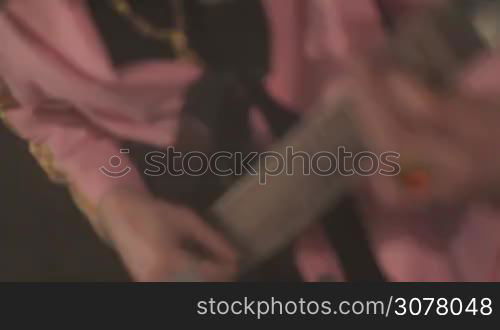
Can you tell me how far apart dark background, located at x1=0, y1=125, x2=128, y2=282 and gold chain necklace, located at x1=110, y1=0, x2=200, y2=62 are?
135 millimetres

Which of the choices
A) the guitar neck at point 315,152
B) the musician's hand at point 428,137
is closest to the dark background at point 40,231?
the guitar neck at point 315,152

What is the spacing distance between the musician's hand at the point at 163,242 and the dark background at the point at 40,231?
0.02 metres

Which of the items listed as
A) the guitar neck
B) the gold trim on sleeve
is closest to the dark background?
the gold trim on sleeve

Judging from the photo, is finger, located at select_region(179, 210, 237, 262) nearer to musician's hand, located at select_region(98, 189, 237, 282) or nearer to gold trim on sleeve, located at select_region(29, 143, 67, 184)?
musician's hand, located at select_region(98, 189, 237, 282)

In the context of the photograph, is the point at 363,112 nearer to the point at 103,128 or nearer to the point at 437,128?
the point at 437,128

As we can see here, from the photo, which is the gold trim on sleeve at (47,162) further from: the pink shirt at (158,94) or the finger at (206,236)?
the finger at (206,236)

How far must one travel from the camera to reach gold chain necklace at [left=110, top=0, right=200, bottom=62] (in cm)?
38

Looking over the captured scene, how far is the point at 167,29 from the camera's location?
0.39 m

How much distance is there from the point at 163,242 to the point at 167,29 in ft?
0.54

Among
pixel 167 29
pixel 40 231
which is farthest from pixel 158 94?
pixel 40 231

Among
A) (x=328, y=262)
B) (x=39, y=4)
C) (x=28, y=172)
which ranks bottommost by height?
(x=328, y=262)

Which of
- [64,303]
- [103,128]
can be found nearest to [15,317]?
[64,303]

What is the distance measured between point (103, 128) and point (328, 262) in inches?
8.0

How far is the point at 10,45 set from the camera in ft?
1.32
